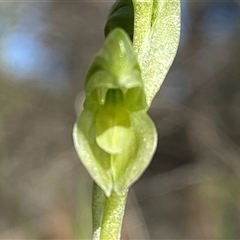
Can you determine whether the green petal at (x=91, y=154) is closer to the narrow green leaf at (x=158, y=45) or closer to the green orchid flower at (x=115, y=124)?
the green orchid flower at (x=115, y=124)

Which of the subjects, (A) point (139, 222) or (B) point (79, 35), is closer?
(A) point (139, 222)

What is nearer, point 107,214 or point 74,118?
point 107,214

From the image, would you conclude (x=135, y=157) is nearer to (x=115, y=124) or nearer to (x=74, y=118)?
(x=115, y=124)

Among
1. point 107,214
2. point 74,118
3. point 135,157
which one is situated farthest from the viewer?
point 74,118

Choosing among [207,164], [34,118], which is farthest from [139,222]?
[34,118]

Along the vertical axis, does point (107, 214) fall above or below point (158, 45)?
below

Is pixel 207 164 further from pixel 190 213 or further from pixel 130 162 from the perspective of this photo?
pixel 130 162

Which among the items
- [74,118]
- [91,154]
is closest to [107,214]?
[91,154]
